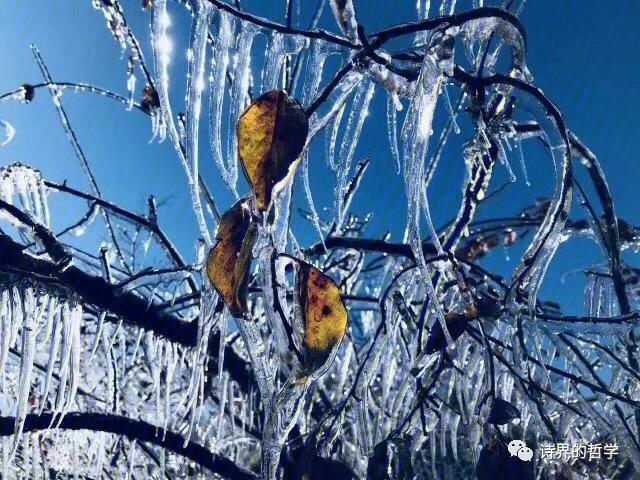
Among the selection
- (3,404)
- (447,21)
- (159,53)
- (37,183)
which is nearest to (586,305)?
(447,21)

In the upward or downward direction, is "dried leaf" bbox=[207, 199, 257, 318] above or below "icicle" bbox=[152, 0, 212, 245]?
below

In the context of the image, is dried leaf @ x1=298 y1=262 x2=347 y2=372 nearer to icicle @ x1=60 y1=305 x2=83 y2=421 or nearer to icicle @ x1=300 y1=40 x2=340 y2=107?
icicle @ x1=300 y1=40 x2=340 y2=107

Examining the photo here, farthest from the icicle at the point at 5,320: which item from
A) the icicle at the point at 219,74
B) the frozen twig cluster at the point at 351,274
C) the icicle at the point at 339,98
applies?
the icicle at the point at 339,98

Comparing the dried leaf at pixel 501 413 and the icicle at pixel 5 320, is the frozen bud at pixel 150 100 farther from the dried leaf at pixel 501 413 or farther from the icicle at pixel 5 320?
the dried leaf at pixel 501 413

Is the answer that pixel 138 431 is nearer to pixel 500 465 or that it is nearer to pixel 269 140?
pixel 500 465

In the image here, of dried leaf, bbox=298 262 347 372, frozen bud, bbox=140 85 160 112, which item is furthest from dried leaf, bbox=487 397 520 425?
frozen bud, bbox=140 85 160 112

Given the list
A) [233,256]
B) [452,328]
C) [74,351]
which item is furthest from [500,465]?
[74,351]
